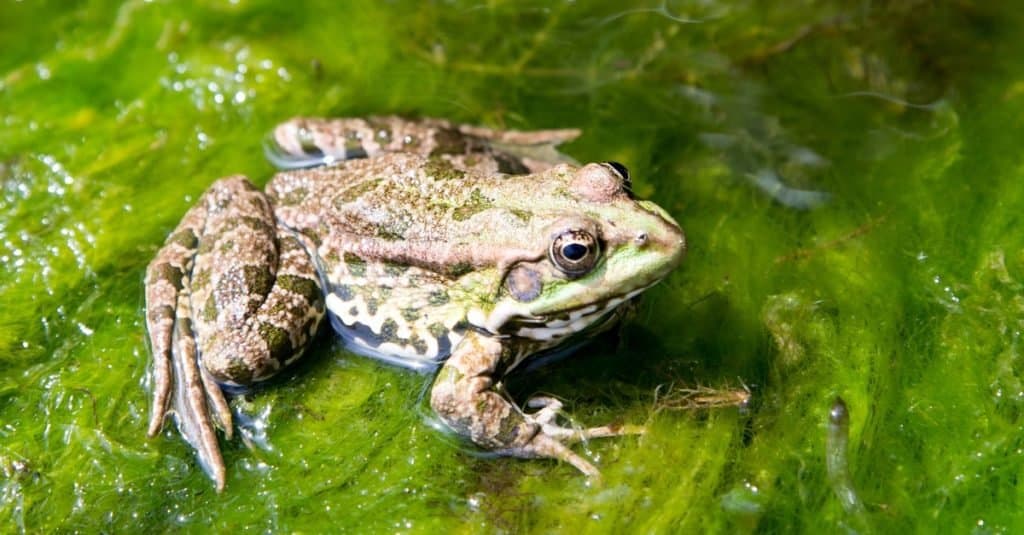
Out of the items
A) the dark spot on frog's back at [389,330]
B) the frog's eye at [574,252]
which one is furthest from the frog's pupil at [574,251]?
the dark spot on frog's back at [389,330]

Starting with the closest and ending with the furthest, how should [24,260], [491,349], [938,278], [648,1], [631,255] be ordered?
[631,255] < [491,349] < [938,278] < [24,260] < [648,1]

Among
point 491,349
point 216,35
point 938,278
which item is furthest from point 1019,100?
point 216,35

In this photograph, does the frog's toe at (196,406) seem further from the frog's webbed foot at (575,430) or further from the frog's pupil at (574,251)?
the frog's pupil at (574,251)

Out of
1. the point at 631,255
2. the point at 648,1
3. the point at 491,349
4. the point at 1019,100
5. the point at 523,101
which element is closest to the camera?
the point at 631,255

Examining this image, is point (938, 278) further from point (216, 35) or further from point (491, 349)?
point (216, 35)

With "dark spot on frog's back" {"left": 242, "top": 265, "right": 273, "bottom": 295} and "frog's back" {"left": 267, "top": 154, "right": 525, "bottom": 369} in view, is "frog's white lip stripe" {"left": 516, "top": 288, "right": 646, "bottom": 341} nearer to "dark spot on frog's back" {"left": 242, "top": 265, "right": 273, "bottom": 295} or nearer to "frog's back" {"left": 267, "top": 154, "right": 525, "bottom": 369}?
"frog's back" {"left": 267, "top": 154, "right": 525, "bottom": 369}

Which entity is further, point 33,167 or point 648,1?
point 648,1

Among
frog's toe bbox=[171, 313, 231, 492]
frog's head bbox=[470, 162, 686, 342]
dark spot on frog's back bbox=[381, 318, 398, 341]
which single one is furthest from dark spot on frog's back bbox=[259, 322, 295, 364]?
frog's head bbox=[470, 162, 686, 342]
